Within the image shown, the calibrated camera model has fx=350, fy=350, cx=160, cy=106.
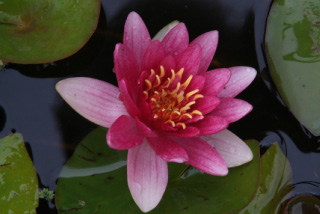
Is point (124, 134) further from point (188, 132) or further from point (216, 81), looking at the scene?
point (216, 81)

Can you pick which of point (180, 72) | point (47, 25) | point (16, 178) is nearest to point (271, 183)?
point (180, 72)

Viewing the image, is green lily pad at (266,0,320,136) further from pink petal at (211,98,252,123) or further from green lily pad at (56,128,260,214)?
pink petal at (211,98,252,123)

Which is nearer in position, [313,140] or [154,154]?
[154,154]

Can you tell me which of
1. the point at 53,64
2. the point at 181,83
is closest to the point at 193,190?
the point at 181,83

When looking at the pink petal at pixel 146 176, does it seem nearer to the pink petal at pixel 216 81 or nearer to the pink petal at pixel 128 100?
the pink petal at pixel 128 100

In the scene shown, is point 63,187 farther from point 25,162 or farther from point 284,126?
point 284,126
